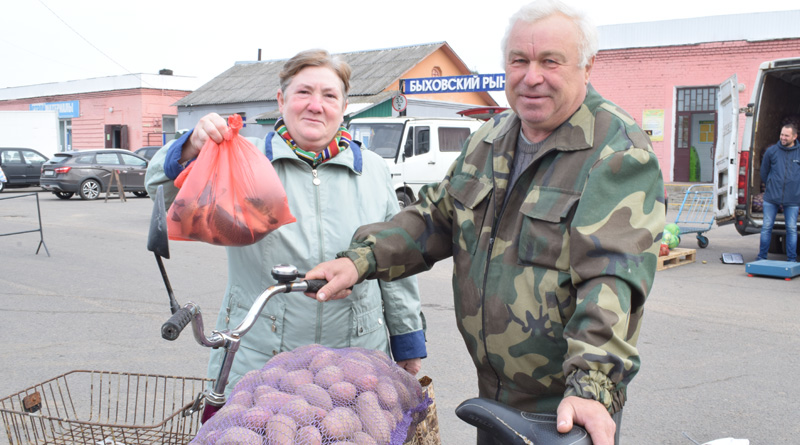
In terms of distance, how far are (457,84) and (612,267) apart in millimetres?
17059

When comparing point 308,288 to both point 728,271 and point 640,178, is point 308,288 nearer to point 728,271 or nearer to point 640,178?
point 640,178

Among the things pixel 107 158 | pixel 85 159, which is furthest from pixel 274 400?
pixel 107 158

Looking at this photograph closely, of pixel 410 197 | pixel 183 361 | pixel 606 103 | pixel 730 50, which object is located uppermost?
pixel 730 50

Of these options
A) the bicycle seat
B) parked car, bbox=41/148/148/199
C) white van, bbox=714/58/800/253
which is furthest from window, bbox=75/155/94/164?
the bicycle seat

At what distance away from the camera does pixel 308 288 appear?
74.9 inches

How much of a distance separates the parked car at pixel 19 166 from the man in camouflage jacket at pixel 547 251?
23800mm

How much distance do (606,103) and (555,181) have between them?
0.92ft

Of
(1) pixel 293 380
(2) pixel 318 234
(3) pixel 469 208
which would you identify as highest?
(3) pixel 469 208

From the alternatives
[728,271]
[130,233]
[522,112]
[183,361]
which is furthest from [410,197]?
[522,112]

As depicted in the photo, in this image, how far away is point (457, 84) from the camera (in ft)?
59.7

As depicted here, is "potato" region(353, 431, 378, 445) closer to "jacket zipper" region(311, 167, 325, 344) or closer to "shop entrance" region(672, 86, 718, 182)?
"jacket zipper" region(311, 167, 325, 344)

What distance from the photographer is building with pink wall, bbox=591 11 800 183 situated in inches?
760

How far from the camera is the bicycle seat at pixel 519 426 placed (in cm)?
138

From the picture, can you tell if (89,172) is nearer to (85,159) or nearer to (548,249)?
(85,159)
